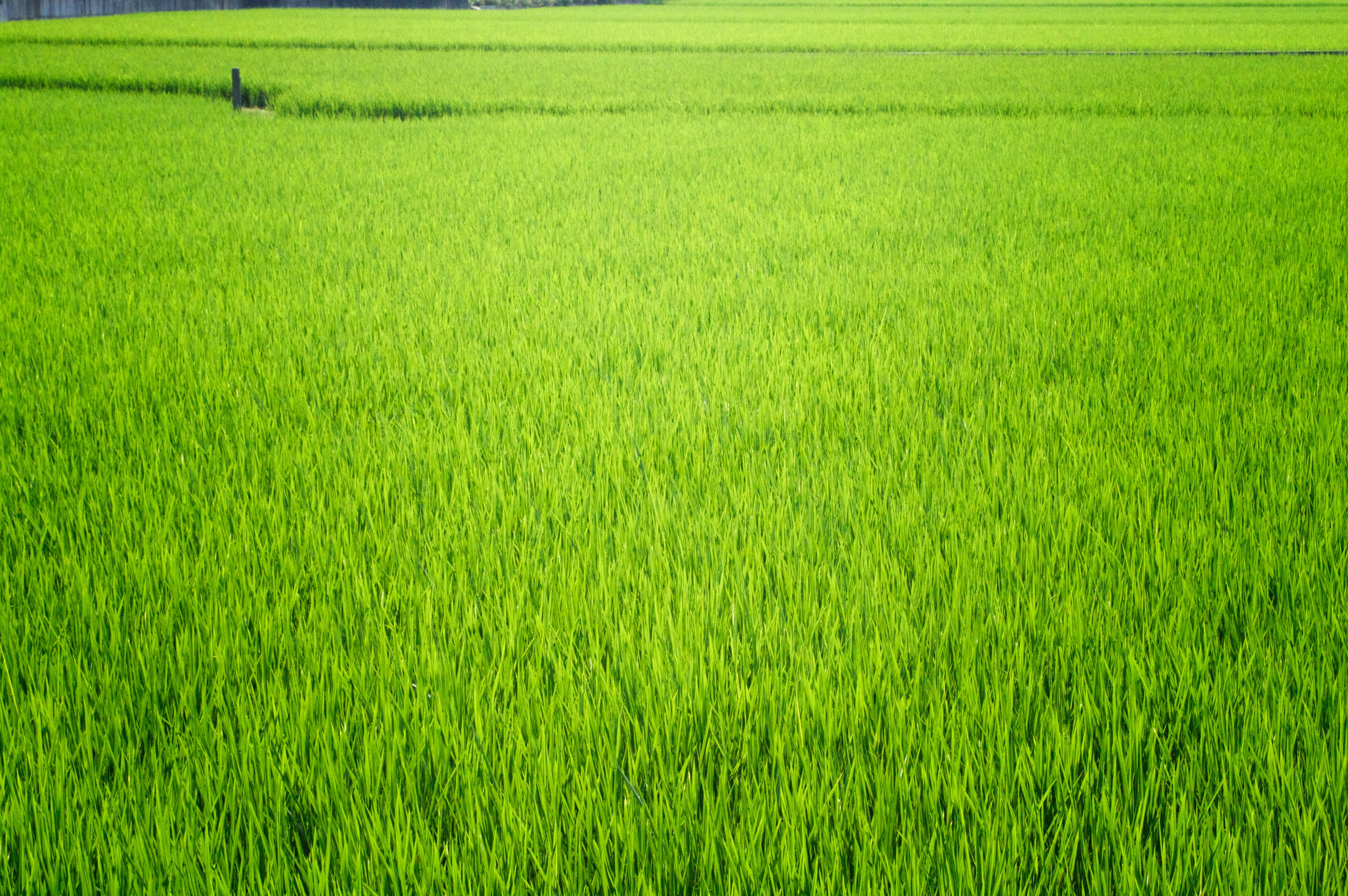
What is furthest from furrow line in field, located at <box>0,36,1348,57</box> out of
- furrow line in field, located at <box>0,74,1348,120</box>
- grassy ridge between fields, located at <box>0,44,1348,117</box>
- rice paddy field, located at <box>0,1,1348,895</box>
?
rice paddy field, located at <box>0,1,1348,895</box>

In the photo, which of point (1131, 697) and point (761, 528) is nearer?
point (1131, 697)

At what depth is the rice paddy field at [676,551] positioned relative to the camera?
3.34 ft

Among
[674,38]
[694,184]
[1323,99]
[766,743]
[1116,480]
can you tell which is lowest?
[766,743]

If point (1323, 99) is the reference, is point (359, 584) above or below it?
below

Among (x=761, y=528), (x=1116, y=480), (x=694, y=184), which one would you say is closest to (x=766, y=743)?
(x=761, y=528)

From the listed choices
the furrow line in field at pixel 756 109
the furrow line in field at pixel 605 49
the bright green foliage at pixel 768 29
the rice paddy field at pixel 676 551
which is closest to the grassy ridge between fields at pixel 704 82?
the furrow line in field at pixel 756 109

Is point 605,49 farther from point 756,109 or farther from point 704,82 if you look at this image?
point 756,109

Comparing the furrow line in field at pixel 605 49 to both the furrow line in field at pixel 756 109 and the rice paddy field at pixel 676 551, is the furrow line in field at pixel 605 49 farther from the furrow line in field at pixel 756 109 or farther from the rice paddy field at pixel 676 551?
the rice paddy field at pixel 676 551

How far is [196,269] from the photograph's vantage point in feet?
12.9

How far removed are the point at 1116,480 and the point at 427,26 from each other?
27737 mm

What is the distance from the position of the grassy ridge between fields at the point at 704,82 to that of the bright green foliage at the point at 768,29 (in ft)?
9.38

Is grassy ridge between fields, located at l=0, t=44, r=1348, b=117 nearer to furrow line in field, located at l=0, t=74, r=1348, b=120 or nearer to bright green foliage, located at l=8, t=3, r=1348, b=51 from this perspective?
furrow line in field, located at l=0, t=74, r=1348, b=120

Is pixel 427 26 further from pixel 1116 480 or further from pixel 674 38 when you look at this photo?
pixel 1116 480

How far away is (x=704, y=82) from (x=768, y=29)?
41.9 feet
